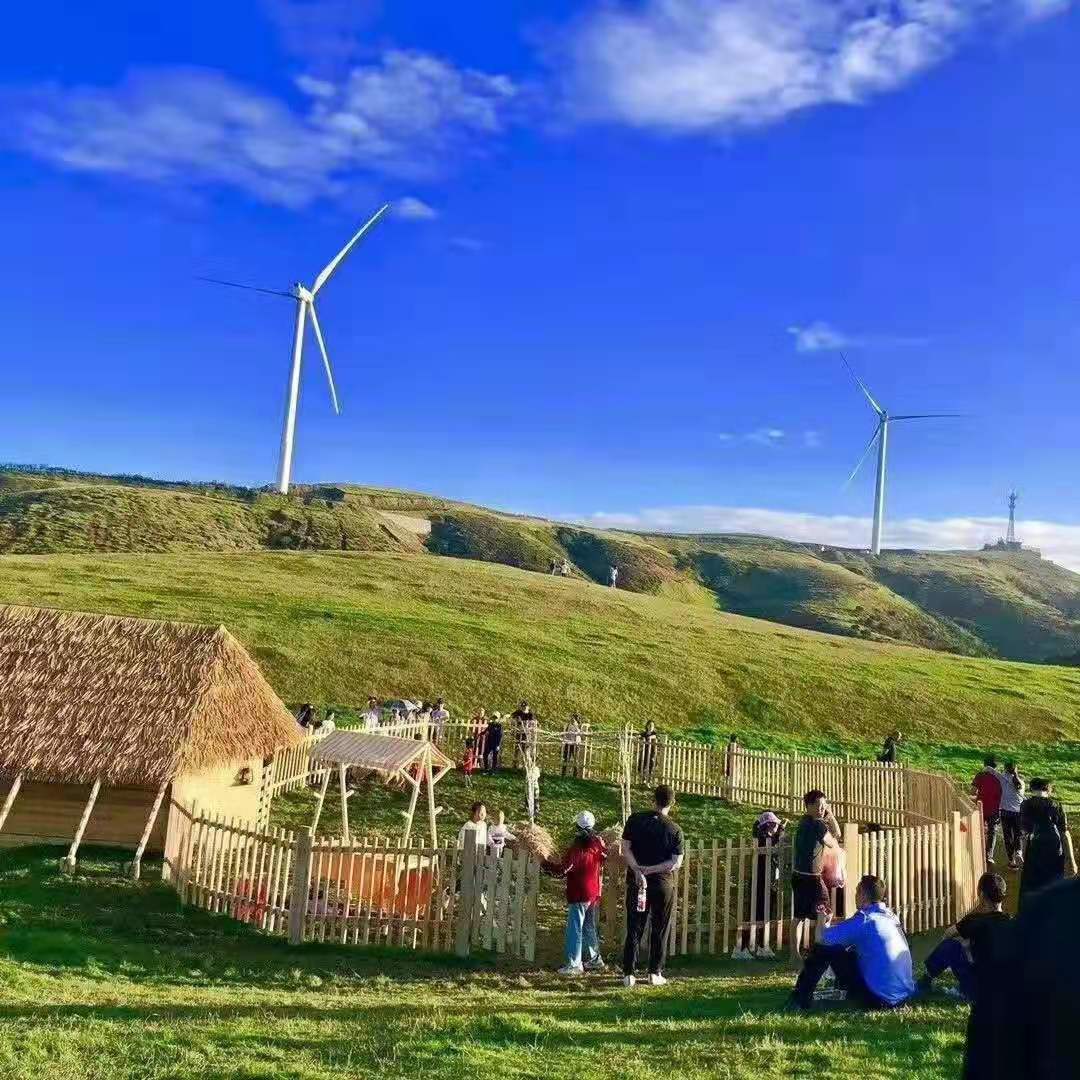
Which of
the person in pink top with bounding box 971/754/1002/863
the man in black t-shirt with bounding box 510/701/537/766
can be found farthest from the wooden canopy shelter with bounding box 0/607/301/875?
the person in pink top with bounding box 971/754/1002/863

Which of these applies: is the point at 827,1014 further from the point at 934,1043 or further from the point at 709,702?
the point at 709,702

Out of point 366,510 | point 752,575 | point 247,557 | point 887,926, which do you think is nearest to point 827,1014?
point 887,926

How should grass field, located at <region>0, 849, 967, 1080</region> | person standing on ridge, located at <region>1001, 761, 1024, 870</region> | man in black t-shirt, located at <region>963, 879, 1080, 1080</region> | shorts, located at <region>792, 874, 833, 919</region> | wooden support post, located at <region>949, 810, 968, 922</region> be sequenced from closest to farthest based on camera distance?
man in black t-shirt, located at <region>963, 879, 1080, 1080</region> < grass field, located at <region>0, 849, 967, 1080</region> < shorts, located at <region>792, 874, 833, 919</region> < wooden support post, located at <region>949, 810, 968, 922</region> < person standing on ridge, located at <region>1001, 761, 1024, 870</region>

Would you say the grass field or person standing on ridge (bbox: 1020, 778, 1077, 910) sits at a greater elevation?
person standing on ridge (bbox: 1020, 778, 1077, 910)

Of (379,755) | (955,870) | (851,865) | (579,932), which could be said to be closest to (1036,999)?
(579,932)

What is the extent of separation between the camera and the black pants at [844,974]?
854 centimetres

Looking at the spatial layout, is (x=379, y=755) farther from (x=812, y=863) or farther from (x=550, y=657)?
(x=550, y=657)

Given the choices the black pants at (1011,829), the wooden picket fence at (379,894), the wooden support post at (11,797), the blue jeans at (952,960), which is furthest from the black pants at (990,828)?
the wooden support post at (11,797)

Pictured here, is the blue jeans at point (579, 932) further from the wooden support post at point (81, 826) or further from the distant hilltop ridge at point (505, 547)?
the distant hilltop ridge at point (505, 547)

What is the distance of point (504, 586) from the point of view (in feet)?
188

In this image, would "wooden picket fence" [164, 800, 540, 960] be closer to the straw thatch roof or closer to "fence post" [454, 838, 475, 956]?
"fence post" [454, 838, 475, 956]

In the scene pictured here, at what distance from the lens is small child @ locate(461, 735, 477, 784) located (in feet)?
82.1

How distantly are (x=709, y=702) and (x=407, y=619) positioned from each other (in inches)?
543

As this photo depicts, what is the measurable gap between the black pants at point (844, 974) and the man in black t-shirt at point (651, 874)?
2032 millimetres
